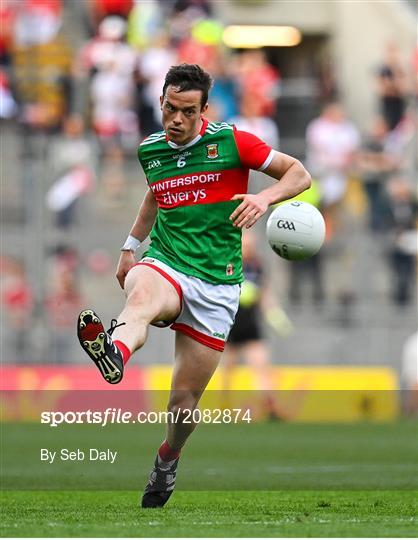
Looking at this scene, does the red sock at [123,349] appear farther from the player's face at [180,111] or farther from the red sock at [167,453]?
the player's face at [180,111]

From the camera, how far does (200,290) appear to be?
29.0 ft

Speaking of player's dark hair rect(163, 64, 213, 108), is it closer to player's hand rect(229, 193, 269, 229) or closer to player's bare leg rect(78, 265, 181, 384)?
player's hand rect(229, 193, 269, 229)

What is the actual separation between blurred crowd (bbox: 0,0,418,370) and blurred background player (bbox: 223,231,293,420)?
1603 mm

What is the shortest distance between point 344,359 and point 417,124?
4280mm

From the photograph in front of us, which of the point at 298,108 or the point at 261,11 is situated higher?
the point at 261,11

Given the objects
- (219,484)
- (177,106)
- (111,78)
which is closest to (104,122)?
(111,78)

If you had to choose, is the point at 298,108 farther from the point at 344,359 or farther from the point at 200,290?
the point at 200,290

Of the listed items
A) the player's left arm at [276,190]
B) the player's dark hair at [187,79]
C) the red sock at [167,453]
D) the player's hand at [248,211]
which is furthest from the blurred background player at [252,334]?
the player's hand at [248,211]

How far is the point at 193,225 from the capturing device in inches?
350

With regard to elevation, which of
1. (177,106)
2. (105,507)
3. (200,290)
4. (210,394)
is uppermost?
(177,106)

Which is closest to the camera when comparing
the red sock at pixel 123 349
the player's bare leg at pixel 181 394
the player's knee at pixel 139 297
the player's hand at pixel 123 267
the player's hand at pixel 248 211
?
the red sock at pixel 123 349

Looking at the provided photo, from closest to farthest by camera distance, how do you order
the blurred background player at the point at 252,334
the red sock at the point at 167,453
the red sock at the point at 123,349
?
the red sock at the point at 123,349
the red sock at the point at 167,453
the blurred background player at the point at 252,334

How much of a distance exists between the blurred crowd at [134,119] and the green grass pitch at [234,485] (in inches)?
139

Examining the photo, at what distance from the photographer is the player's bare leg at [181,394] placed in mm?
8906
